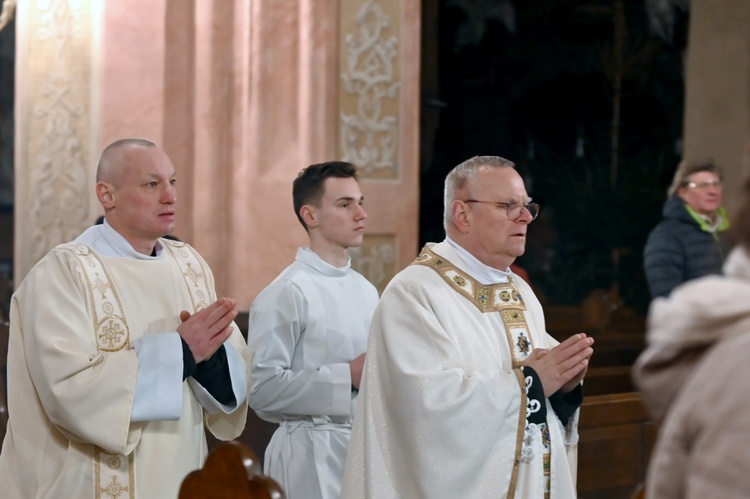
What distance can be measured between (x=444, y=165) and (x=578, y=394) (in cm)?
568

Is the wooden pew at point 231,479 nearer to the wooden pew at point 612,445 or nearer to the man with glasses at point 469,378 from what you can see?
the man with glasses at point 469,378

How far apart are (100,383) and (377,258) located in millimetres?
3245

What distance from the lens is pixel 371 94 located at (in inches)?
270

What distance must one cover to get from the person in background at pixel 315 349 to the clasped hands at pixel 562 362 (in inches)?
33.8

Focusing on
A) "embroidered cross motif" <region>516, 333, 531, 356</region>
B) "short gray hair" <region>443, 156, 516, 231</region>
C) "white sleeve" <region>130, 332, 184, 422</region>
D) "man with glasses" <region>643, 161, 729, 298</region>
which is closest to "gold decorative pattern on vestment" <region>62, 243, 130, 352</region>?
"white sleeve" <region>130, 332, 184, 422</region>

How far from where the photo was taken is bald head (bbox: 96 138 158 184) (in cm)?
394

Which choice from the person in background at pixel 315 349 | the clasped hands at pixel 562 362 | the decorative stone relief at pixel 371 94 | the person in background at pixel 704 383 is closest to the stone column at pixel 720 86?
the decorative stone relief at pixel 371 94

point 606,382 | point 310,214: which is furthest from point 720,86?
point 310,214

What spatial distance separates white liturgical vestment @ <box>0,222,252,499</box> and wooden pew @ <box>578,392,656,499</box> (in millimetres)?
2470

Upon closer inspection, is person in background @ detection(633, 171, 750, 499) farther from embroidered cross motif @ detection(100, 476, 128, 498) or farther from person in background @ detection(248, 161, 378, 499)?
person in background @ detection(248, 161, 378, 499)

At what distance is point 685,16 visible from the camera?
1062 cm

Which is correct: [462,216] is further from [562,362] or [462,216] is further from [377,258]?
[377,258]

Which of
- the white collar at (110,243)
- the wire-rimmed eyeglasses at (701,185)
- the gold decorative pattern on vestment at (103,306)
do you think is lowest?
the gold decorative pattern on vestment at (103,306)

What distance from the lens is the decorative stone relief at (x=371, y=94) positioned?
6758 millimetres
